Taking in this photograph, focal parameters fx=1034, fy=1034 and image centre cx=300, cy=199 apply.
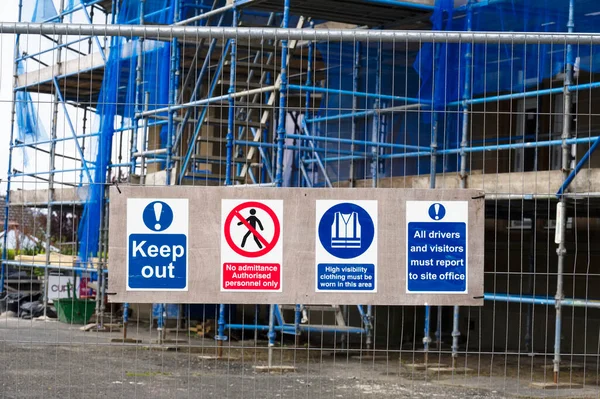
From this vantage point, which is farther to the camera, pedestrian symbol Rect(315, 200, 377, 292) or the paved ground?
the paved ground

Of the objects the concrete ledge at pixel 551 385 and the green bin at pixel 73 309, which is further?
the green bin at pixel 73 309

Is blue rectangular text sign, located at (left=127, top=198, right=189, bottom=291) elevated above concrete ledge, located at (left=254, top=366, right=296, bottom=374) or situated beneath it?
elevated above

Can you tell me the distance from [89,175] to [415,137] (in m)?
7.12

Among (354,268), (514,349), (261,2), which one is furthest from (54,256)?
(354,268)

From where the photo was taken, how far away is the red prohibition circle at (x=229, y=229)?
8125 millimetres

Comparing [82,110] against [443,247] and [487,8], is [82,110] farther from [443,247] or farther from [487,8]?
[443,247]

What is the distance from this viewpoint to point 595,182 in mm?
12312

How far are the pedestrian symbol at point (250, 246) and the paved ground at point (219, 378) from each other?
2444 mm

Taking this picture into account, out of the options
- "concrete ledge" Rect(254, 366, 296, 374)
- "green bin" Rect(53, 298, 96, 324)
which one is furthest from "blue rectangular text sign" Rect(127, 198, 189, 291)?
"green bin" Rect(53, 298, 96, 324)

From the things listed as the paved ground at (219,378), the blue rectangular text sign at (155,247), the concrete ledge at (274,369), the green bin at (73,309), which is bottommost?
the paved ground at (219,378)

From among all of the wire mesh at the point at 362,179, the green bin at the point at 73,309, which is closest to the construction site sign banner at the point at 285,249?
the wire mesh at the point at 362,179

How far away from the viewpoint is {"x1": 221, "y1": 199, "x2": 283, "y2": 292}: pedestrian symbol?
8133mm

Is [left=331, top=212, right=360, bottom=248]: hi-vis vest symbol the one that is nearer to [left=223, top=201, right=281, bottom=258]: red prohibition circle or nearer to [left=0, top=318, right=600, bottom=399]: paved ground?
[left=223, top=201, right=281, bottom=258]: red prohibition circle

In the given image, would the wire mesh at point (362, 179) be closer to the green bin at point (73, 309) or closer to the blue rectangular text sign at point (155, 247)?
the green bin at point (73, 309)
